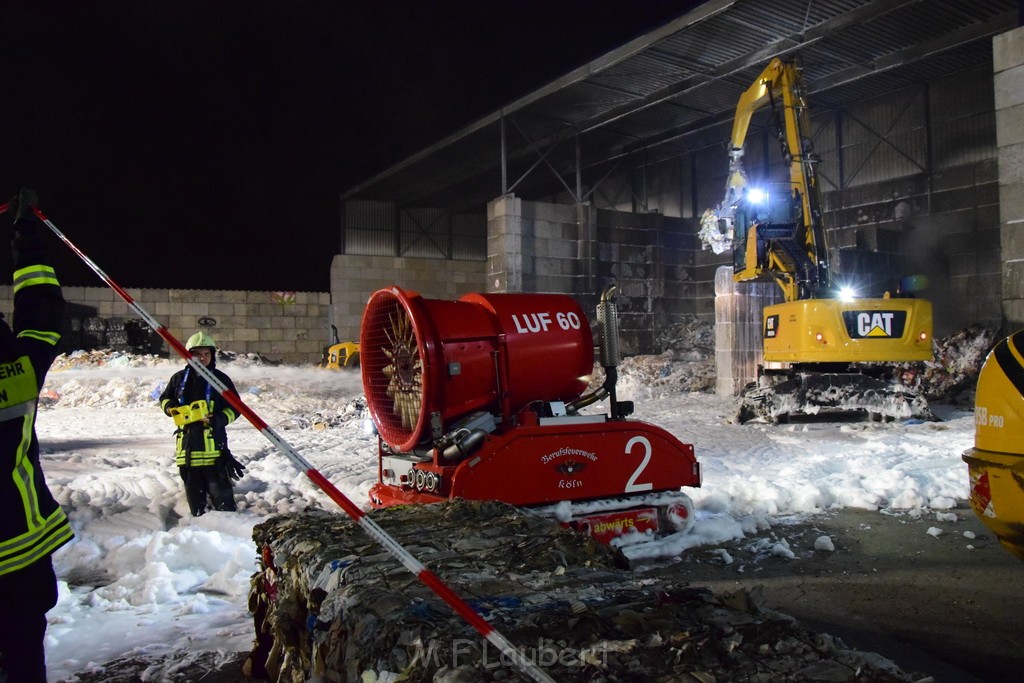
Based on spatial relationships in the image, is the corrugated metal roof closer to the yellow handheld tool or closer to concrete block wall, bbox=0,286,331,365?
concrete block wall, bbox=0,286,331,365

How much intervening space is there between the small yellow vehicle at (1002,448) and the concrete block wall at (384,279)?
63.4ft

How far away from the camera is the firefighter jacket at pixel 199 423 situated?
17.7 ft

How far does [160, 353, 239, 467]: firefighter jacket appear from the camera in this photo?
5.40 metres

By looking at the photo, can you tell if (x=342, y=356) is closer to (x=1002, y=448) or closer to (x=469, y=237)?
(x=469, y=237)

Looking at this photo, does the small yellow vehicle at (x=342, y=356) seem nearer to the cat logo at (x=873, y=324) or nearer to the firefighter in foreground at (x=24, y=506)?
the cat logo at (x=873, y=324)

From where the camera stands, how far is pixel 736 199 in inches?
435

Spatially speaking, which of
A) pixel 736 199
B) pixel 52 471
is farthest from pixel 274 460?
pixel 736 199

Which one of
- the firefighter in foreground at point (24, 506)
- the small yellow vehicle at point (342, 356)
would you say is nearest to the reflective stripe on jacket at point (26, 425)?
the firefighter in foreground at point (24, 506)

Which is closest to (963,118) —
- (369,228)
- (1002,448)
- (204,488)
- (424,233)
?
(1002,448)

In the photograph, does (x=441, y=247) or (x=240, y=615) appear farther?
(x=441, y=247)

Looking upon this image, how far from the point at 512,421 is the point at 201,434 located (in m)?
2.46

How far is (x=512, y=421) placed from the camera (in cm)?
474

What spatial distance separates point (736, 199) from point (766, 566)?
777 cm

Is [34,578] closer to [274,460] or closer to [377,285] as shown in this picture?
[274,460]
